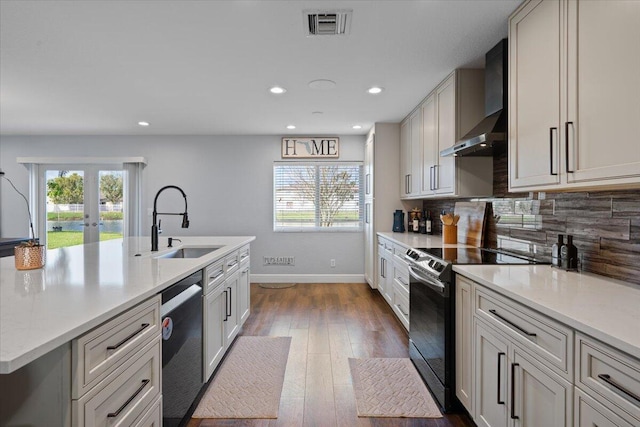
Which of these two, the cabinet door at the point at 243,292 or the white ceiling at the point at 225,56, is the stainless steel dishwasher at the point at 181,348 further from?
the white ceiling at the point at 225,56

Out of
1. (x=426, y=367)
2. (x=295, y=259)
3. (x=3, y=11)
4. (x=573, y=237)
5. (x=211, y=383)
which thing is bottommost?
(x=211, y=383)

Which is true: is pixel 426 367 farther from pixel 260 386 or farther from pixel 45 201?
pixel 45 201

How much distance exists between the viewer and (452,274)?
6.32 ft

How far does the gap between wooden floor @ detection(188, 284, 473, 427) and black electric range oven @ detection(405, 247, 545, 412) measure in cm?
22

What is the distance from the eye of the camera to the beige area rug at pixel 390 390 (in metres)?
1.95

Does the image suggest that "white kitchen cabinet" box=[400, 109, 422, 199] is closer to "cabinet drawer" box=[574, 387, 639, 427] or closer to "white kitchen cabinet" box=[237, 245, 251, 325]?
"white kitchen cabinet" box=[237, 245, 251, 325]

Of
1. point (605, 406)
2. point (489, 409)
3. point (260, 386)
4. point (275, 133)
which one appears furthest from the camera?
point (275, 133)

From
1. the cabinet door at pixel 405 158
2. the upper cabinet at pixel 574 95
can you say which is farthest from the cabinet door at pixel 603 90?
the cabinet door at pixel 405 158

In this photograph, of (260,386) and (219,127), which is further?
(219,127)

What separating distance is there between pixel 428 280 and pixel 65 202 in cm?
579

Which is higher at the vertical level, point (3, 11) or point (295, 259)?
point (3, 11)

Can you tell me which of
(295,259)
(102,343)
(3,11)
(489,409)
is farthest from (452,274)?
(295,259)

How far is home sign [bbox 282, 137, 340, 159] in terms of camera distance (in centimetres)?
512

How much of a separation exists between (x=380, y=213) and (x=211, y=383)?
9.47 feet
